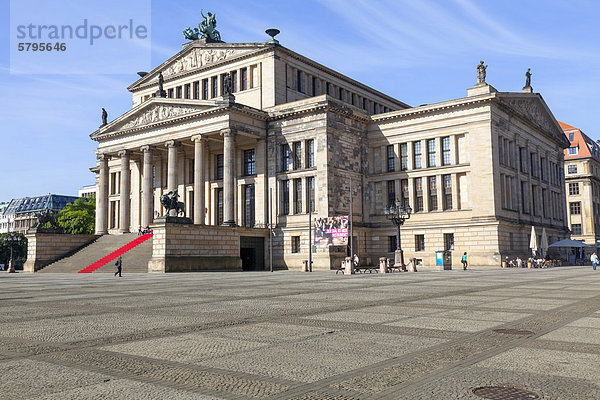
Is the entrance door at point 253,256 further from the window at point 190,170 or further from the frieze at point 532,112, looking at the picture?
the frieze at point 532,112

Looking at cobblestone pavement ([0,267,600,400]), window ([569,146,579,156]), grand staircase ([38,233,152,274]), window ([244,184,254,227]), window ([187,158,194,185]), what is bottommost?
cobblestone pavement ([0,267,600,400])

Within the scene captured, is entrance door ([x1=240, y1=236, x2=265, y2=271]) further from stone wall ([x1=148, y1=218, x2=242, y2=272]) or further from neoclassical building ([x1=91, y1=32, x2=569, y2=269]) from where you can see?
stone wall ([x1=148, y1=218, x2=242, y2=272])

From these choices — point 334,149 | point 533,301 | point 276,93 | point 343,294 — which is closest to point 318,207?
point 334,149

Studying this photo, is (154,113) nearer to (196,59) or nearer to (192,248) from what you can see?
(196,59)

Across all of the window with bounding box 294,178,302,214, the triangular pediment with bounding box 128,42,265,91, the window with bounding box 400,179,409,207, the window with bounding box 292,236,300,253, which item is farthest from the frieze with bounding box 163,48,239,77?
the window with bounding box 400,179,409,207

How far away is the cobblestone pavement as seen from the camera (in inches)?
242

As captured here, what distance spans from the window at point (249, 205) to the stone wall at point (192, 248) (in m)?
6.85

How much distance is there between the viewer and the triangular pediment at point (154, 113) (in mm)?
56281

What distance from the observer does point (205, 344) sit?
29.2ft

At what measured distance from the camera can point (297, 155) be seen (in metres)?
56.2

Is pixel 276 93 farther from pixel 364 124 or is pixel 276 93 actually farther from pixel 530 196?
pixel 530 196

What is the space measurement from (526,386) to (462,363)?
1256mm

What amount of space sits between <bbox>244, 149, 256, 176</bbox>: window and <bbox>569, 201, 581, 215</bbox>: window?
64.4 metres

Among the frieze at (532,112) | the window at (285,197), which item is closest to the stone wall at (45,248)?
the window at (285,197)
